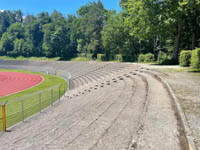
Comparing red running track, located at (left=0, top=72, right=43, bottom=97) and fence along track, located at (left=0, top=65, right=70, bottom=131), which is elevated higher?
fence along track, located at (left=0, top=65, right=70, bottom=131)

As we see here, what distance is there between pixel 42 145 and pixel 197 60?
49.0 ft

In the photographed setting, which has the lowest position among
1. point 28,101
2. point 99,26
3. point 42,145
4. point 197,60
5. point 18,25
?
point 28,101

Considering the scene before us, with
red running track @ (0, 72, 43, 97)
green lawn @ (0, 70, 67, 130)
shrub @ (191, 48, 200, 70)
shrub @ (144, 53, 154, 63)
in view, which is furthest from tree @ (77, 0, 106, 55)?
shrub @ (191, 48, 200, 70)

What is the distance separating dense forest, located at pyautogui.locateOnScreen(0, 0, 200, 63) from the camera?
20.4 m

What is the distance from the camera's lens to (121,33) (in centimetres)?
4441

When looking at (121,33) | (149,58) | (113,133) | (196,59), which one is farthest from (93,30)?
(113,133)

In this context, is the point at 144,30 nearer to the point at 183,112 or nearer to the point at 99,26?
the point at 183,112

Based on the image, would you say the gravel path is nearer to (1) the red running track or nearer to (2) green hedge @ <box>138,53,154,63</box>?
(1) the red running track

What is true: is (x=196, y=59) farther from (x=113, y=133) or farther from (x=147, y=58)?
(x=147, y=58)

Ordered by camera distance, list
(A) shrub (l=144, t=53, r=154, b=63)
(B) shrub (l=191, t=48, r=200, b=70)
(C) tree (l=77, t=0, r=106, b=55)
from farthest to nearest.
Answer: (C) tree (l=77, t=0, r=106, b=55), (A) shrub (l=144, t=53, r=154, b=63), (B) shrub (l=191, t=48, r=200, b=70)

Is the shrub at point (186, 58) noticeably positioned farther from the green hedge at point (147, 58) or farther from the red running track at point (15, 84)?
the red running track at point (15, 84)

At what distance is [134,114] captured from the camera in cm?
593

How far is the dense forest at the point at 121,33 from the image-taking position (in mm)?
20375

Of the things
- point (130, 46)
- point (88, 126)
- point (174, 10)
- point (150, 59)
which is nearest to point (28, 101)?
point (88, 126)
